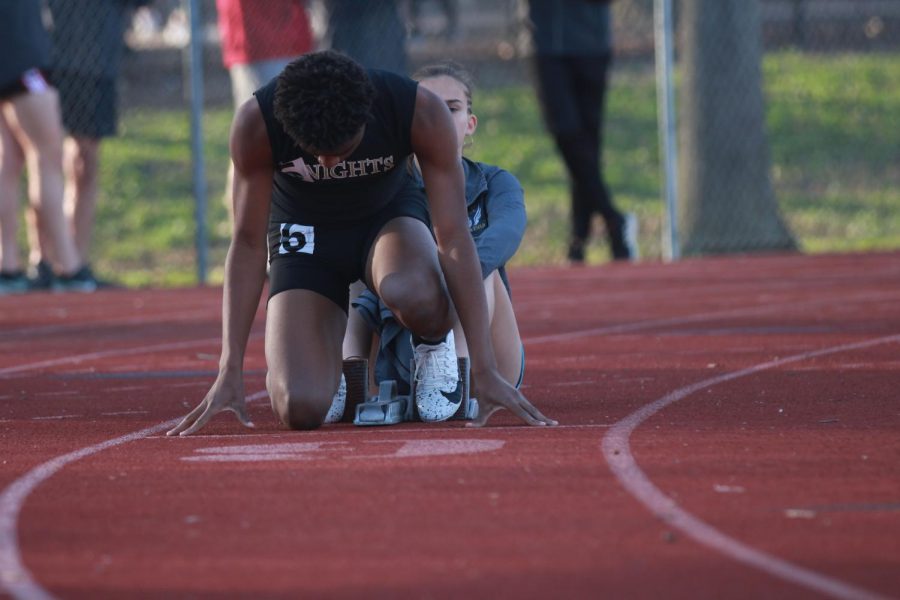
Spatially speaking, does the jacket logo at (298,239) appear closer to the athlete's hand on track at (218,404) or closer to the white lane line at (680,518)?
the athlete's hand on track at (218,404)

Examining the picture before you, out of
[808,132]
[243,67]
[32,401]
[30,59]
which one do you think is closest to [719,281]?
[243,67]

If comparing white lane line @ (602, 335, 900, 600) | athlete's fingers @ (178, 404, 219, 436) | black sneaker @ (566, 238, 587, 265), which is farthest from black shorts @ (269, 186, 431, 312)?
black sneaker @ (566, 238, 587, 265)

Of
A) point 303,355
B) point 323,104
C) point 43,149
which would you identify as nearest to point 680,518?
point 323,104

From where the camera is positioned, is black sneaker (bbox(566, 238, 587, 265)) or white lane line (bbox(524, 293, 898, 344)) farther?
black sneaker (bbox(566, 238, 587, 265))

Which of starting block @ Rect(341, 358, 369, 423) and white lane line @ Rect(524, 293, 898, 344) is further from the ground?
starting block @ Rect(341, 358, 369, 423)

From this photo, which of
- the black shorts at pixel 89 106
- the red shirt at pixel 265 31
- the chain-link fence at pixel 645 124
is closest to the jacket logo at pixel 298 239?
the red shirt at pixel 265 31

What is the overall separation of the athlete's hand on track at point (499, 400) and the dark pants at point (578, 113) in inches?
312

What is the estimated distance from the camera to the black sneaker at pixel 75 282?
11.5m

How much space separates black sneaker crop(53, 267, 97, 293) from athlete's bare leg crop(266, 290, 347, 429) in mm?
6398

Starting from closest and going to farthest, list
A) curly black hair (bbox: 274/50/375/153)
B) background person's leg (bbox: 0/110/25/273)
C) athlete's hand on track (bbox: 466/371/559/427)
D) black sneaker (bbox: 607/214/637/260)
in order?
curly black hair (bbox: 274/50/375/153) < athlete's hand on track (bbox: 466/371/559/427) < background person's leg (bbox: 0/110/25/273) < black sneaker (bbox: 607/214/637/260)

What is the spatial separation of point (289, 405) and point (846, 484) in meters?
1.84

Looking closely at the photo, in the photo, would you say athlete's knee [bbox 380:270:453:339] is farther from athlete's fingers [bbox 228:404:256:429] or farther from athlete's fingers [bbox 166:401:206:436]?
athlete's fingers [bbox 166:401:206:436]

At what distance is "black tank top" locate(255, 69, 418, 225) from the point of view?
4.96 metres

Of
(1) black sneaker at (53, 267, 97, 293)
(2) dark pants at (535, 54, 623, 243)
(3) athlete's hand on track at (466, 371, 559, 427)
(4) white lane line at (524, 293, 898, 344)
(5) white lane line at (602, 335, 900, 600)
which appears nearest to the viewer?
(5) white lane line at (602, 335, 900, 600)
